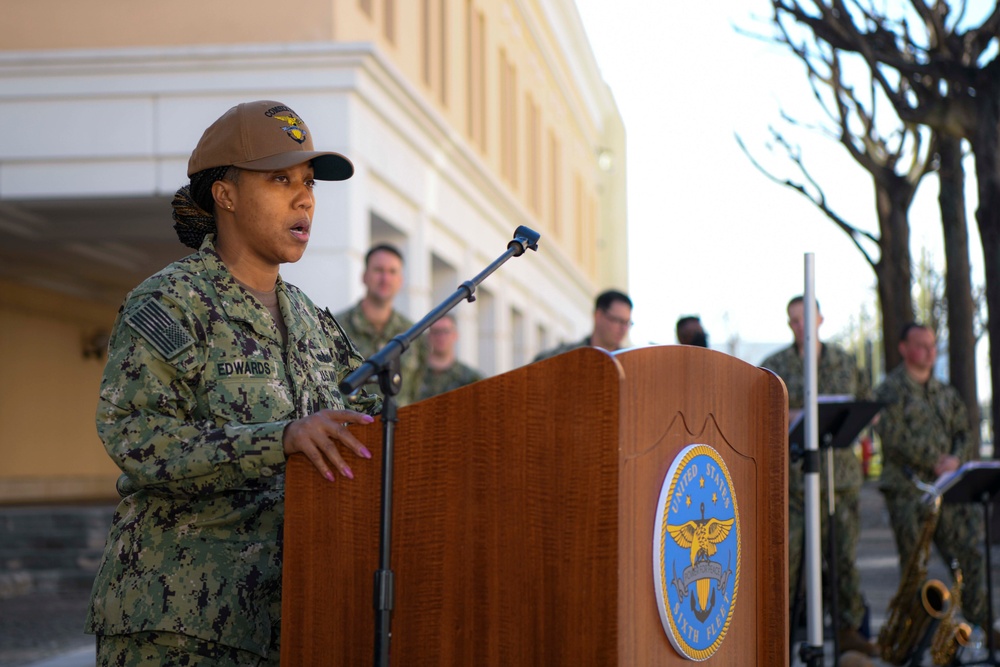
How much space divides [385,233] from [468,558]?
1496 centimetres

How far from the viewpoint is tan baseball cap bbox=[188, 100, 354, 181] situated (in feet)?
9.87

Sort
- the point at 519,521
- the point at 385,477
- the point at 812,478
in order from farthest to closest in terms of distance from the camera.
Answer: the point at 812,478, the point at 385,477, the point at 519,521

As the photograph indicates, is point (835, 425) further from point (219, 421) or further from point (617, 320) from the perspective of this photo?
point (219, 421)

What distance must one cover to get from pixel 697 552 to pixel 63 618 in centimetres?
969

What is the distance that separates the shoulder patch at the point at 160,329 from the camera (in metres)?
2.80

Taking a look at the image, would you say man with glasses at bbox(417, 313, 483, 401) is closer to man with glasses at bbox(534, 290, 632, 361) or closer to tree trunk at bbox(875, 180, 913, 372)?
man with glasses at bbox(534, 290, 632, 361)

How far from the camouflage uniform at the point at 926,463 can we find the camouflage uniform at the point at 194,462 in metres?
7.07

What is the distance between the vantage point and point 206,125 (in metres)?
13.6

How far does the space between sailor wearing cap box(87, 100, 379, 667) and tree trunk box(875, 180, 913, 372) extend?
56.6ft

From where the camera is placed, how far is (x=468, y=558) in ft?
7.91

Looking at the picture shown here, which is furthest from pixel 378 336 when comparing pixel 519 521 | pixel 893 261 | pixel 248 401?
pixel 893 261

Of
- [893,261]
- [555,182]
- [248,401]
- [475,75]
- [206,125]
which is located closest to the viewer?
[248,401]

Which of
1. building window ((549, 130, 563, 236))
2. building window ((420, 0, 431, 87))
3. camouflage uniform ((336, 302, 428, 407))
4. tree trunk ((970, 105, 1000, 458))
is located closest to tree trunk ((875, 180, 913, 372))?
tree trunk ((970, 105, 1000, 458))

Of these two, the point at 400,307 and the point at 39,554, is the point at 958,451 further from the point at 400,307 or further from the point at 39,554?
the point at 39,554
